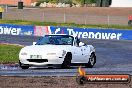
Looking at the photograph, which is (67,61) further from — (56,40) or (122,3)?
(122,3)

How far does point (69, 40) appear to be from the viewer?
21750 millimetres

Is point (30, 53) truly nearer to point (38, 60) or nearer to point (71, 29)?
point (38, 60)

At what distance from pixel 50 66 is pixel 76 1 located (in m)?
87.1

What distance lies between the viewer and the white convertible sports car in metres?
19.9

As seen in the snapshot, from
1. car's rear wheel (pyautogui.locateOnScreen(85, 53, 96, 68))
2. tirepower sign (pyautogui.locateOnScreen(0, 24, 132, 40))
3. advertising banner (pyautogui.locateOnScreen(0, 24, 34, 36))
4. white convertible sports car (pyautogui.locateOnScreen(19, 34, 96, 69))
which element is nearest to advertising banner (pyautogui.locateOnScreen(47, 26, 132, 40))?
tirepower sign (pyautogui.locateOnScreen(0, 24, 132, 40))

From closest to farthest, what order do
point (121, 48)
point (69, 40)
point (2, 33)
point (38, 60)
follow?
point (38, 60), point (69, 40), point (121, 48), point (2, 33)

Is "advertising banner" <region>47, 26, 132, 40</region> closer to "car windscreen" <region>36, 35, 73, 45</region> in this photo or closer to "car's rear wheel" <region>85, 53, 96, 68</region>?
"car's rear wheel" <region>85, 53, 96, 68</region>

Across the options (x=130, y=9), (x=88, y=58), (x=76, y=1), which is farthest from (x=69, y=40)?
(x=76, y=1)

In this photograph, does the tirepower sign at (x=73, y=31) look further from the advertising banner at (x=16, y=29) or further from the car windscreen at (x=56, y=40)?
the car windscreen at (x=56, y=40)

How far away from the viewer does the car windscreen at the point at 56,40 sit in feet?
69.8

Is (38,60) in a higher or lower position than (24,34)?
higher

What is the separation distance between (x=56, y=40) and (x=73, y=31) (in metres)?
25.6

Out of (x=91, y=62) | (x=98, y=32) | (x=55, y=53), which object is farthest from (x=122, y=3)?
(x=55, y=53)

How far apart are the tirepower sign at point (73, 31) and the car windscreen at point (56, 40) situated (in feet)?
75.7
